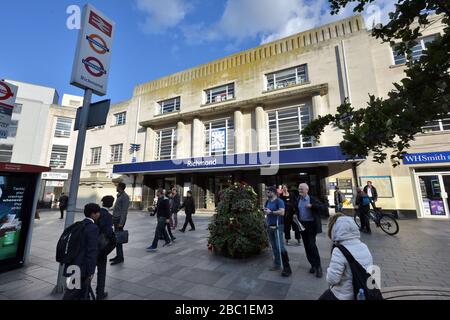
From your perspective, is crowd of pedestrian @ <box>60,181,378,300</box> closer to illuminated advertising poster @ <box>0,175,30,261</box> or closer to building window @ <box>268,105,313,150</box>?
illuminated advertising poster @ <box>0,175,30,261</box>

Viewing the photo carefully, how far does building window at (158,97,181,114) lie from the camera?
1953 cm

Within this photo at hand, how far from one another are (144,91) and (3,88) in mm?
17547

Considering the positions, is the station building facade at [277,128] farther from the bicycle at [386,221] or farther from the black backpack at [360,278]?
the black backpack at [360,278]

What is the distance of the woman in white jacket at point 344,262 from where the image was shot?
1.97 m

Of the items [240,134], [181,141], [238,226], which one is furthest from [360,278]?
→ [181,141]

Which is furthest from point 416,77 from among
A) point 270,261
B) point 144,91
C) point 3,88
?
point 144,91

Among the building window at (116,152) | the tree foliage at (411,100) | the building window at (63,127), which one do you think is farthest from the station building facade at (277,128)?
the building window at (63,127)

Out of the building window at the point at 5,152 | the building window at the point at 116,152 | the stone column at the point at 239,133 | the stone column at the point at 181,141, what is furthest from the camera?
the building window at the point at 5,152

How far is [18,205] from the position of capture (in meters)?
4.70

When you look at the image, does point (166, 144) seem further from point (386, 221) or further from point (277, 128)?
point (386, 221)

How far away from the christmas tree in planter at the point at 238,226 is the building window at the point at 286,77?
11632 mm

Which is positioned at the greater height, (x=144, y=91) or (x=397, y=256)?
(x=144, y=91)
